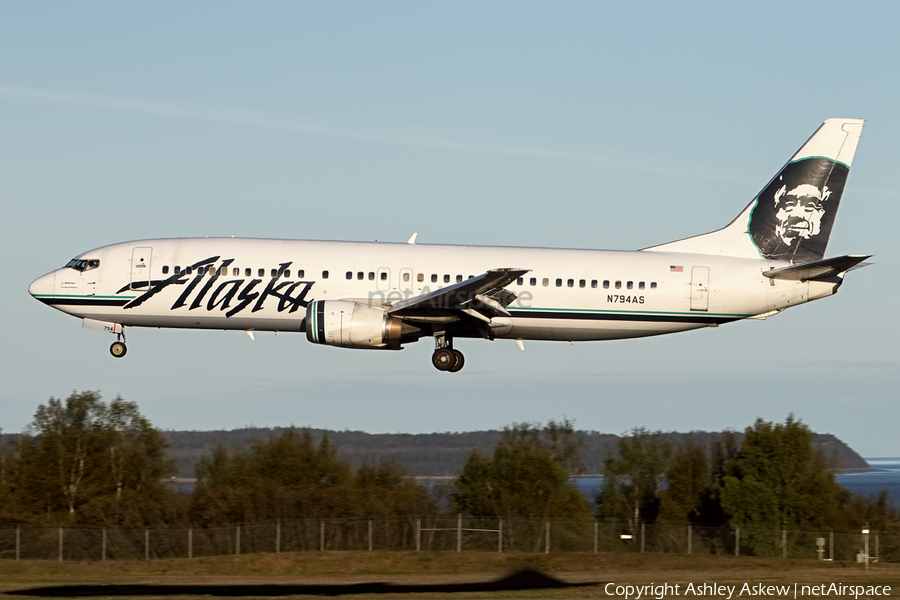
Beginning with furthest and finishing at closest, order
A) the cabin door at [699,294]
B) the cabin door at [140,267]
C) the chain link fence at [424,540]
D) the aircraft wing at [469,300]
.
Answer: the chain link fence at [424,540], the cabin door at [699,294], the cabin door at [140,267], the aircraft wing at [469,300]

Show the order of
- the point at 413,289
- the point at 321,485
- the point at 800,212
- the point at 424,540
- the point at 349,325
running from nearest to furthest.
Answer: the point at 349,325
the point at 413,289
the point at 800,212
the point at 424,540
the point at 321,485

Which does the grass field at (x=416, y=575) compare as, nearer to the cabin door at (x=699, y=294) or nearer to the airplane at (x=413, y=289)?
the airplane at (x=413, y=289)

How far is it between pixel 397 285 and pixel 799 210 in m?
15.2

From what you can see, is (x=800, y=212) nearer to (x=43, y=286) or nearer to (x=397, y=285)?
(x=397, y=285)

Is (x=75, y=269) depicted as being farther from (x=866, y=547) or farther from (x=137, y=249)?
(x=866, y=547)

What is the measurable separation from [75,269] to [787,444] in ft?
158

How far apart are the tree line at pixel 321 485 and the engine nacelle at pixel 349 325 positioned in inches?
783

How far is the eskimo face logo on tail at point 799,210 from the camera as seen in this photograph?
4175 cm

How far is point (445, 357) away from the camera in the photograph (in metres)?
40.2

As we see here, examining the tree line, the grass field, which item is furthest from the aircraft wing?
the tree line

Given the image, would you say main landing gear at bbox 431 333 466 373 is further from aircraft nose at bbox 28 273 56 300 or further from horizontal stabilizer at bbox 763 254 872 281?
aircraft nose at bbox 28 273 56 300

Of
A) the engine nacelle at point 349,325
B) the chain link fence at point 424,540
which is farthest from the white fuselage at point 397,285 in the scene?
the chain link fence at point 424,540

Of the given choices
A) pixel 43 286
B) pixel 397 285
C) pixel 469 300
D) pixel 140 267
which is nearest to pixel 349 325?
pixel 397 285

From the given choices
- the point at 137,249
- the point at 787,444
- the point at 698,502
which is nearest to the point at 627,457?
the point at 698,502
